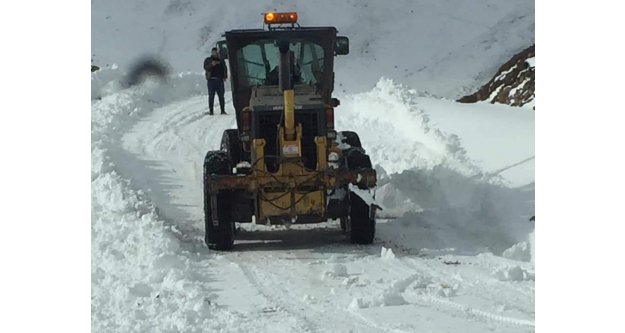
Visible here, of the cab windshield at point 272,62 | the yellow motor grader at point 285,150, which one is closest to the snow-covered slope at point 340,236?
the yellow motor grader at point 285,150

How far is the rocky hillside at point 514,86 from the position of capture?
1624cm

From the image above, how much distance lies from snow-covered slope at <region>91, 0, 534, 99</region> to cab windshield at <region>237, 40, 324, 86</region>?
60.4 feet

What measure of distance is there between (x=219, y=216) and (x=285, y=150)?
85 cm

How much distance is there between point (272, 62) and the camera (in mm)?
10039

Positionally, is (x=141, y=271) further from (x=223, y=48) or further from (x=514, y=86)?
(x=514, y=86)

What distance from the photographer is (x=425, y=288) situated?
7.70 m

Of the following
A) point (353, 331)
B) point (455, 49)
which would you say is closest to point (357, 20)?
point (455, 49)

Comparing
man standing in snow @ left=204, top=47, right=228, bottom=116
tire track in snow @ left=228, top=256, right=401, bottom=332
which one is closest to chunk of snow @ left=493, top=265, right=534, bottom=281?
tire track in snow @ left=228, top=256, right=401, bottom=332

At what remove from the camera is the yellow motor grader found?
9.24m

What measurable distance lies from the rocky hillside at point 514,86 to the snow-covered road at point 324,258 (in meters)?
1.90

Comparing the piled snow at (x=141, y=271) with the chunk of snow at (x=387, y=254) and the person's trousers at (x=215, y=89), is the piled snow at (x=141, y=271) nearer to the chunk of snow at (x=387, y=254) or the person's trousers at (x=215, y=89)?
the chunk of snow at (x=387, y=254)

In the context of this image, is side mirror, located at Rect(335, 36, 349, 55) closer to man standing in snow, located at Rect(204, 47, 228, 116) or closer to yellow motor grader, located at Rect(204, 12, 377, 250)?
yellow motor grader, located at Rect(204, 12, 377, 250)

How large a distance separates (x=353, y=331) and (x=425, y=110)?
34.6ft

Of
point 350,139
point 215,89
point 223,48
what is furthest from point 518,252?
point 215,89
